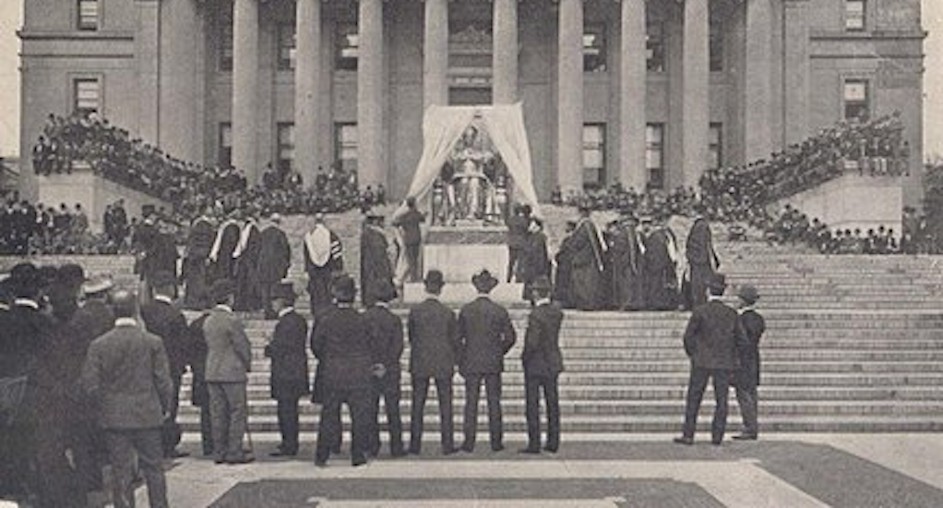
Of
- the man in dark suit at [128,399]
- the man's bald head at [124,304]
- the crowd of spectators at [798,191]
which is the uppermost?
the crowd of spectators at [798,191]

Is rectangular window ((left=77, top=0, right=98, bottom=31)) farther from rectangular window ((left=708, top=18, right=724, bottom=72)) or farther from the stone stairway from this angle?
the stone stairway

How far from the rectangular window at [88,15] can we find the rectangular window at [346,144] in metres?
11.4

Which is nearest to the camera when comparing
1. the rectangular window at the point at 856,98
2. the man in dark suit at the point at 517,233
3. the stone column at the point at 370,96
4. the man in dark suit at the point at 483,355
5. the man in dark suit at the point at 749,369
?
the man in dark suit at the point at 483,355

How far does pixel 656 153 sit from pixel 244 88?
17039mm

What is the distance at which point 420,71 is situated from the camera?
191ft

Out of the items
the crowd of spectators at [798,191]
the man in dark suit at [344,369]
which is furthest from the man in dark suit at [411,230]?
the crowd of spectators at [798,191]

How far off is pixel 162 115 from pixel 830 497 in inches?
1805

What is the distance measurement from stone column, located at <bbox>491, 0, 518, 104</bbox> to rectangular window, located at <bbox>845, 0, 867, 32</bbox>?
651 inches

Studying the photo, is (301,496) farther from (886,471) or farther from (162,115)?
(162,115)

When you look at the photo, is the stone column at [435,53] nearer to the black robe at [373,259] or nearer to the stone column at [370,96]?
the stone column at [370,96]

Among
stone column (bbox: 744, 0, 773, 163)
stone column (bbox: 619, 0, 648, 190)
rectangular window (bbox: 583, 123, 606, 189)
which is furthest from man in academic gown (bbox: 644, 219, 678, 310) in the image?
rectangular window (bbox: 583, 123, 606, 189)

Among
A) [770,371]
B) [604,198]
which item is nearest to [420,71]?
[604,198]

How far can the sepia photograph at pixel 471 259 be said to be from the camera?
13.1 m

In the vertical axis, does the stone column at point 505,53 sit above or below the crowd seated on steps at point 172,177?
above
